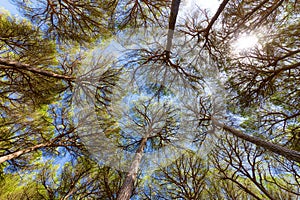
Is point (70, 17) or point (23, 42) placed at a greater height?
point (70, 17)

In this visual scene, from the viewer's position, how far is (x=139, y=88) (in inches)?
187

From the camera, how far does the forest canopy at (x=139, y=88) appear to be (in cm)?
343

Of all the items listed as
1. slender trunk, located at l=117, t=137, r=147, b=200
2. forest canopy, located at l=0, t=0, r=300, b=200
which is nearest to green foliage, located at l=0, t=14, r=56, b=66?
forest canopy, located at l=0, t=0, r=300, b=200

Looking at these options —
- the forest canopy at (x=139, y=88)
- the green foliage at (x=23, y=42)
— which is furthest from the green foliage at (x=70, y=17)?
the green foliage at (x=23, y=42)

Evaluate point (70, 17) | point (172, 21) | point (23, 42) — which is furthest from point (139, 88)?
point (23, 42)

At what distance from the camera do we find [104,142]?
4.41m

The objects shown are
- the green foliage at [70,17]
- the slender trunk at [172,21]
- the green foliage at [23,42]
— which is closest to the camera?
the slender trunk at [172,21]

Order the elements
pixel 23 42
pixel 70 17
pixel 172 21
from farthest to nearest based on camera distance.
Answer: pixel 70 17 → pixel 23 42 → pixel 172 21

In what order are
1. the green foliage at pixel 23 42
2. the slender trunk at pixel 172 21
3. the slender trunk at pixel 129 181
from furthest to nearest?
the green foliage at pixel 23 42 < the slender trunk at pixel 129 181 < the slender trunk at pixel 172 21

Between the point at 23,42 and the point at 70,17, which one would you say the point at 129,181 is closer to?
the point at 23,42

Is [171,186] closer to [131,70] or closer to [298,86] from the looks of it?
[131,70]

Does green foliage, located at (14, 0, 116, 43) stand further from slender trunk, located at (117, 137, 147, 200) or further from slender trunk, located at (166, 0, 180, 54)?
slender trunk, located at (117, 137, 147, 200)

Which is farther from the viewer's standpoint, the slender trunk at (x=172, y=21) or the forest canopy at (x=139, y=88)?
the forest canopy at (x=139, y=88)

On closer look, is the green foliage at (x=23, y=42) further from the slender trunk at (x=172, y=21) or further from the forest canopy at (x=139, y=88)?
the slender trunk at (x=172, y=21)
